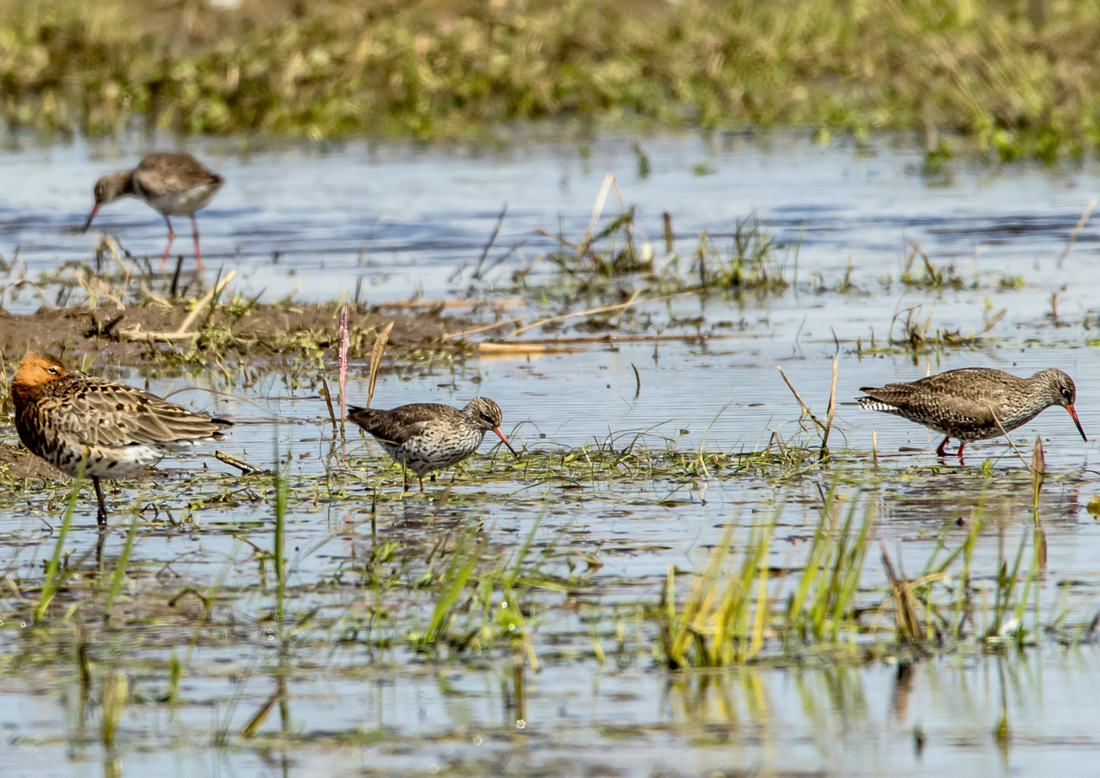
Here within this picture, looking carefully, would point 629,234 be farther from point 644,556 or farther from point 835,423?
point 644,556

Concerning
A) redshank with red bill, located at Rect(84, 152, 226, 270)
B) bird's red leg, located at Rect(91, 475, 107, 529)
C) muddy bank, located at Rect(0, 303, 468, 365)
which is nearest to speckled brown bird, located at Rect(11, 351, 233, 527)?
bird's red leg, located at Rect(91, 475, 107, 529)

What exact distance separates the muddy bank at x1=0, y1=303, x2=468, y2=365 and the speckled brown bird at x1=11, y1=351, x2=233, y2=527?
3.08 m

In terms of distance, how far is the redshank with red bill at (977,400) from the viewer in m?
9.55

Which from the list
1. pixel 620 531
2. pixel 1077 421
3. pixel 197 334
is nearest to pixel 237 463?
pixel 620 531

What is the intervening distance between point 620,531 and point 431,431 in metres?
1.43

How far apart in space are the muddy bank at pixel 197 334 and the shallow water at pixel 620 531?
1.19 feet

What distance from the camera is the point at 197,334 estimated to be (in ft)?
39.2

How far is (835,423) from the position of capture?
33.2 ft

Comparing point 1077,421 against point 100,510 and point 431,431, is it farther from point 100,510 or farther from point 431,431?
point 100,510

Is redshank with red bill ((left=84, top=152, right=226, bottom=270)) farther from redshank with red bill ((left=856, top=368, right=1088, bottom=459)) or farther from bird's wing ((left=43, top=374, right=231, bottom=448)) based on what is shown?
redshank with red bill ((left=856, top=368, right=1088, bottom=459))

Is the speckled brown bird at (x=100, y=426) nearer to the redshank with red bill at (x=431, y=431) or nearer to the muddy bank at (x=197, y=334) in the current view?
the redshank with red bill at (x=431, y=431)

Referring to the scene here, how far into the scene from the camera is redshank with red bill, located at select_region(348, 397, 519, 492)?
876 cm

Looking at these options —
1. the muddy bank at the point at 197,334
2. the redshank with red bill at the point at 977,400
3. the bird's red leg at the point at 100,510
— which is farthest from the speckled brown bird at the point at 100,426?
the redshank with red bill at the point at 977,400

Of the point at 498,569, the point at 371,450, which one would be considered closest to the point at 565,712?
the point at 498,569
